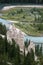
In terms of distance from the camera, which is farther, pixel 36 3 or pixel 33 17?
pixel 36 3

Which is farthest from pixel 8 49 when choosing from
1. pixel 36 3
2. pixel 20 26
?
pixel 36 3

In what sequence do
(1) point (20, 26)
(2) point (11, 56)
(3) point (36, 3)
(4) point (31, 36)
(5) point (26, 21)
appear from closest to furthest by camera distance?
(2) point (11, 56) < (4) point (31, 36) < (1) point (20, 26) < (5) point (26, 21) < (3) point (36, 3)

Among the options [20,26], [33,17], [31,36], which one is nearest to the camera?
[31,36]

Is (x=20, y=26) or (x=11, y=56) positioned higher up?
(x=11, y=56)

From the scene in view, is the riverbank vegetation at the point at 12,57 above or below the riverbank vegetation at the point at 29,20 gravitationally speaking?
above

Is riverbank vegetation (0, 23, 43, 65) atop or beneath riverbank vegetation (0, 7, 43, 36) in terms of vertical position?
atop

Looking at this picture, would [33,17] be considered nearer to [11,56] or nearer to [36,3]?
[36,3]

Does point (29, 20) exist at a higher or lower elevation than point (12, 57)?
lower

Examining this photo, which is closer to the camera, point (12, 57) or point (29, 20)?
point (12, 57)

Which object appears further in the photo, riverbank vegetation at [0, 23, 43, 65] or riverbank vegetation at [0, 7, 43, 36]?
riverbank vegetation at [0, 7, 43, 36]

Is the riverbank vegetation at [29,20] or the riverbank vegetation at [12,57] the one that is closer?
the riverbank vegetation at [12,57]

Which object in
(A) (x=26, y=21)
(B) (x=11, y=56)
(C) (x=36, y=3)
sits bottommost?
(C) (x=36, y=3)
